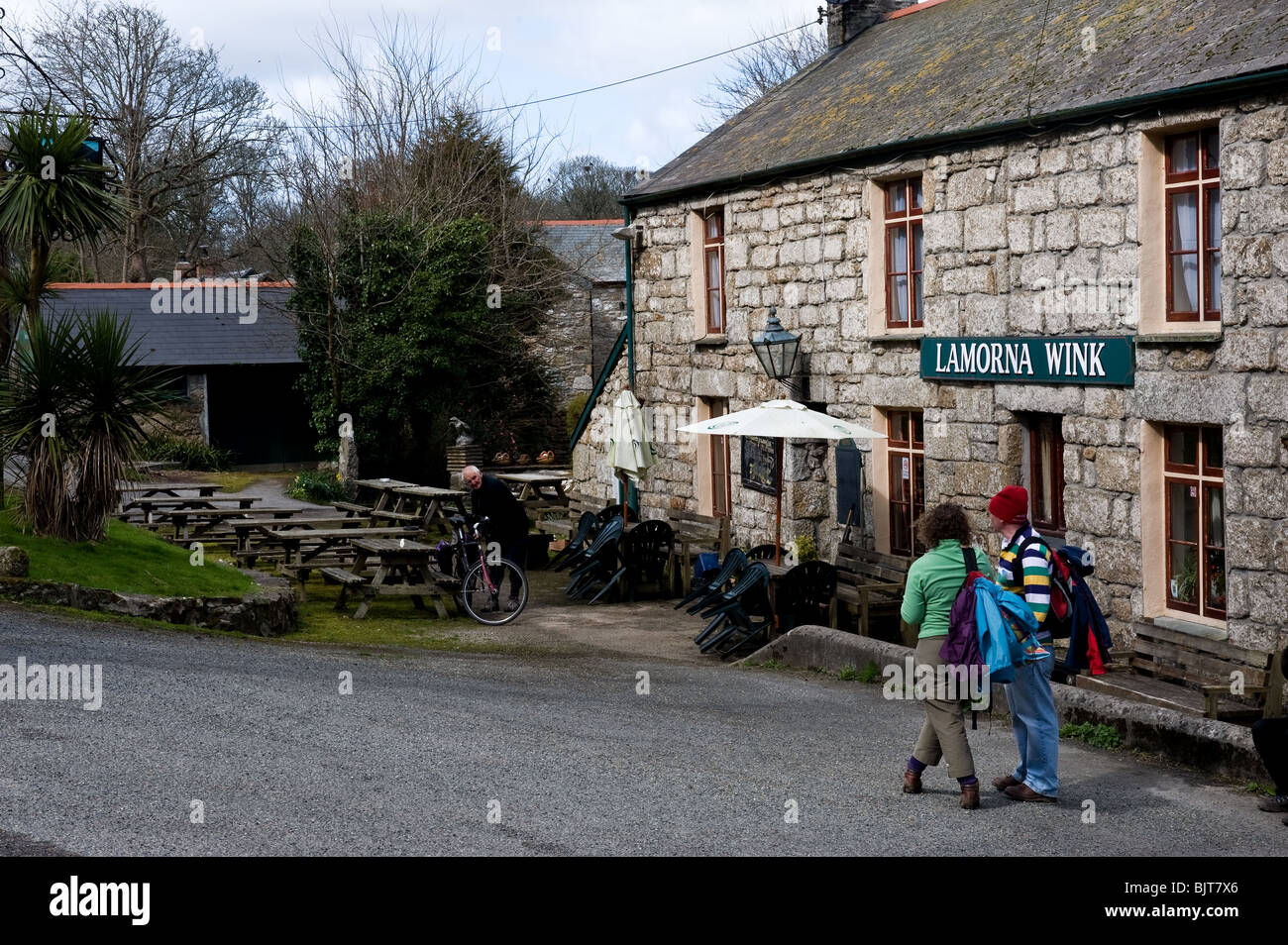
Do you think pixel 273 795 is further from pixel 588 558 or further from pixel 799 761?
pixel 588 558

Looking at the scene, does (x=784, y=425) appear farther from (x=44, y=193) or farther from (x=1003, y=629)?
(x=44, y=193)

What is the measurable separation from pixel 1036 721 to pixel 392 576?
8.83m

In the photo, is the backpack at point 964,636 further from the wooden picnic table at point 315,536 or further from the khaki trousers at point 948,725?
the wooden picnic table at point 315,536

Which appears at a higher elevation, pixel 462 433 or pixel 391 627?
pixel 462 433

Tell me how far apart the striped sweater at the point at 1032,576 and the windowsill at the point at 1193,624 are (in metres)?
4.09

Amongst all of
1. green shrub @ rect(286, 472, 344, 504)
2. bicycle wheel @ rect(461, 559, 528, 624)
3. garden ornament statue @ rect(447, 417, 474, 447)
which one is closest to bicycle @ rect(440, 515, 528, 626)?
bicycle wheel @ rect(461, 559, 528, 624)

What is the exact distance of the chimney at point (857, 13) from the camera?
19.5 m

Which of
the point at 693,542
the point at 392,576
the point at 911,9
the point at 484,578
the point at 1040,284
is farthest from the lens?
the point at 911,9

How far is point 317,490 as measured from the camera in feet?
83.3

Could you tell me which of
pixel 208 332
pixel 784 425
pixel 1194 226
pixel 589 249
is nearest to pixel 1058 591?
pixel 1194 226

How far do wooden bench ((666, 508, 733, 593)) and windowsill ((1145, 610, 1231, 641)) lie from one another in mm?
6105

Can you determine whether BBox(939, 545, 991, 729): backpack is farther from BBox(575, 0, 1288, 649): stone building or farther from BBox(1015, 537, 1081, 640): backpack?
BBox(575, 0, 1288, 649): stone building

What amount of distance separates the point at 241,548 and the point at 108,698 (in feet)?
26.1

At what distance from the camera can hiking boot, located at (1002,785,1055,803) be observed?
23.3 ft
